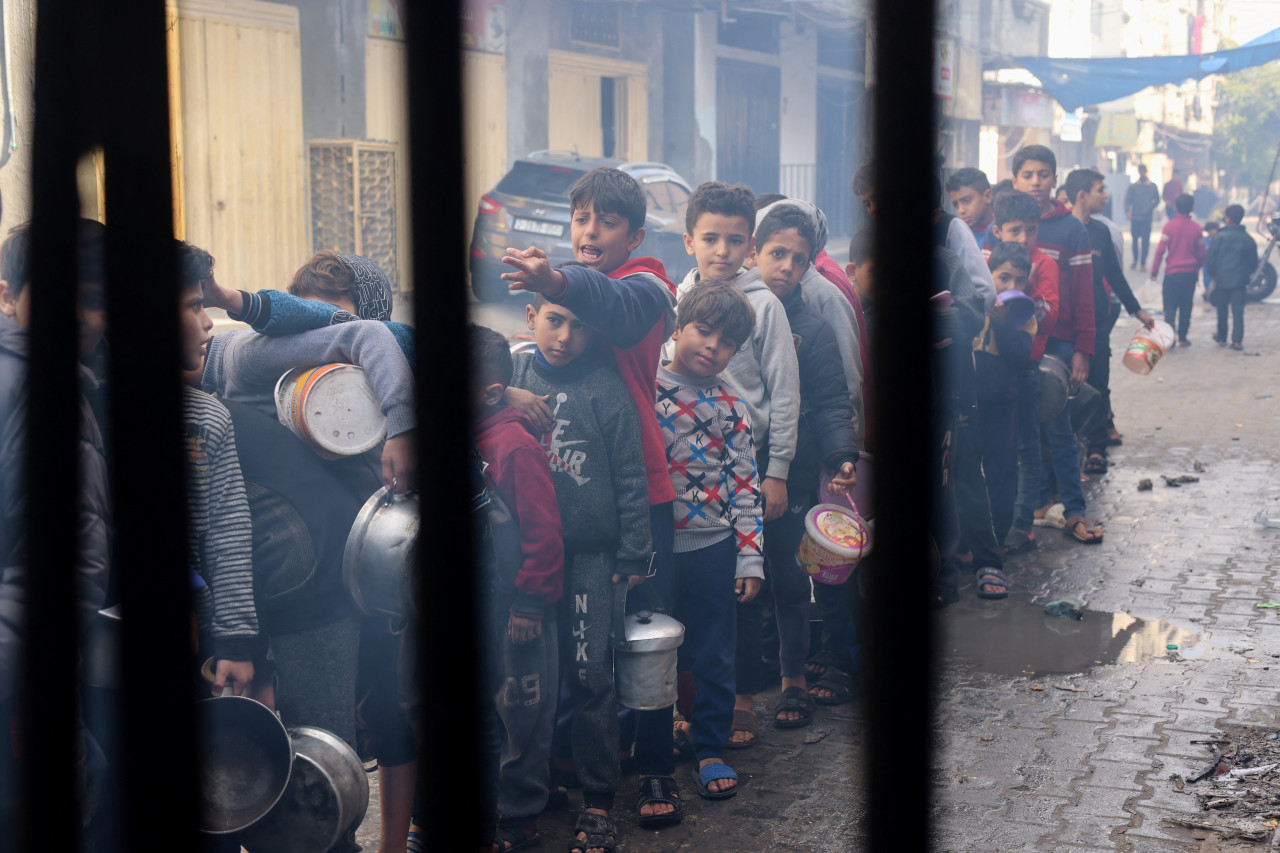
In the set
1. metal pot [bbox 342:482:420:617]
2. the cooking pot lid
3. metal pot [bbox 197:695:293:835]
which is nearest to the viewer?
metal pot [bbox 197:695:293:835]

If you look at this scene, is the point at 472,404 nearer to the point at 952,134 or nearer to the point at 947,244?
the point at 947,244

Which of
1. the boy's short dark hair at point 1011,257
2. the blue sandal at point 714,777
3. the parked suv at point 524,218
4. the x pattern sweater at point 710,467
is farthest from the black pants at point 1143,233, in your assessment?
the blue sandal at point 714,777

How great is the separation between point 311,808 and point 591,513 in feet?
3.63

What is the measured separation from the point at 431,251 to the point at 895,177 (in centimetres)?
948

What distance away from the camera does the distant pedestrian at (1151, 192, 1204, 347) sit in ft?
46.5

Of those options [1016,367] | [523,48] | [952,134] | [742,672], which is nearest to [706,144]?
[523,48]

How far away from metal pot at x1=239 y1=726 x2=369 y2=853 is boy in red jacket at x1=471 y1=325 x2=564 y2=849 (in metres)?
0.60

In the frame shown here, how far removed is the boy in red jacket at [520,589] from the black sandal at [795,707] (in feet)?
3.71

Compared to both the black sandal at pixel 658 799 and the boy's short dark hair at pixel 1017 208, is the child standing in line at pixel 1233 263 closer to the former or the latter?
the boy's short dark hair at pixel 1017 208

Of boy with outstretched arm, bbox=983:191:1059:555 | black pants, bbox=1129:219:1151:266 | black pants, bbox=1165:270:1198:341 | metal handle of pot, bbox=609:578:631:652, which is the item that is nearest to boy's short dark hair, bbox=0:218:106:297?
metal handle of pot, bbox=609:578:631:652

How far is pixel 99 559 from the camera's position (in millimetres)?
2504

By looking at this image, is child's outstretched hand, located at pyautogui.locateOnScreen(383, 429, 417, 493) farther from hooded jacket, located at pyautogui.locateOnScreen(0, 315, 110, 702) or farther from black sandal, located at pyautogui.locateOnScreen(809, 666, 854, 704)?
black sandal, located at pyautogui.locateOnScreen(809, 666, 854, 704)

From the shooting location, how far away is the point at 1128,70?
22.1m

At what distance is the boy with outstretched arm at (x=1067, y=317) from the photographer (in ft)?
22.5
